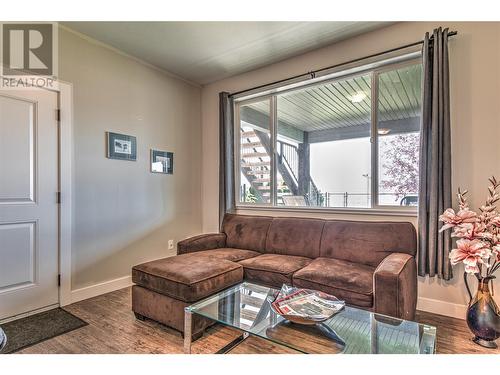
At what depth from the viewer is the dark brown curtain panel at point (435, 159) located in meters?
2.15

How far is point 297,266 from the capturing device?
230 centimetres

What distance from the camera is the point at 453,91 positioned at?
88.9 inches

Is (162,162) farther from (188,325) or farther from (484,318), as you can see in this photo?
(484,318)

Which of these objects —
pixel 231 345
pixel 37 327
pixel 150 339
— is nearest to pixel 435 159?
pixel 231 345

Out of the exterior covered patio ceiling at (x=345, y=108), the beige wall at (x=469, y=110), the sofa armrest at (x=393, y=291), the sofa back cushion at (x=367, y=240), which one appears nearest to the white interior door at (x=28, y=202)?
the exterior covered patio ceiling at (x=345, y=108)

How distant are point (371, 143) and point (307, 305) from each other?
1.85m

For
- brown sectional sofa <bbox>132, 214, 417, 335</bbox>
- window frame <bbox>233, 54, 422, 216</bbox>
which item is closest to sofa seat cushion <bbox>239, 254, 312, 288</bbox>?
brown sectional sofa <bbox>132, 214, 417, 335</bbox>

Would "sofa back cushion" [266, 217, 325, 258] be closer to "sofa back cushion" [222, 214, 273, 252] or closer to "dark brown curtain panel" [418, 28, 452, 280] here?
"sofa back cushion" [222, 214, 273, 252]

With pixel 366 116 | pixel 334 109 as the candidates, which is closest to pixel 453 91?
pixel 366 116

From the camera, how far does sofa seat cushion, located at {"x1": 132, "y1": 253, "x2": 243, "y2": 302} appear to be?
189 cm

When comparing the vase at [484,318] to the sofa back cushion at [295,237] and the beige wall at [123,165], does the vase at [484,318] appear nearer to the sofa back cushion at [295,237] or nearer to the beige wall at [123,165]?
the sofa back cushion at [295,237]
